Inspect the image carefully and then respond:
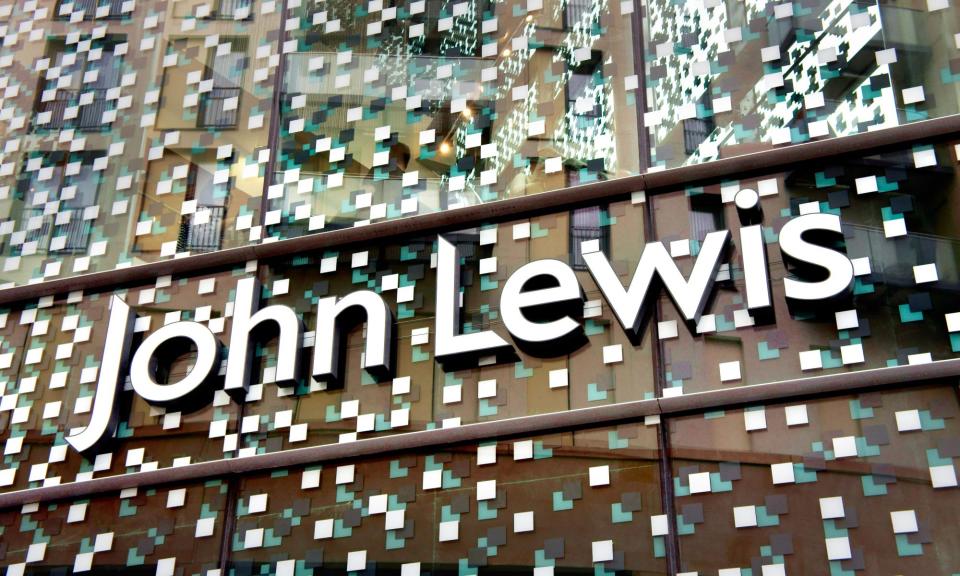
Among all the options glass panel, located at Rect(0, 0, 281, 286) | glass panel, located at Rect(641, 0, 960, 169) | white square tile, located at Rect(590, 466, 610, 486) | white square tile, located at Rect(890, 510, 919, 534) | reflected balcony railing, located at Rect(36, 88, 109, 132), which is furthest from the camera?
reflected balcony railing, located at Rect(36, 88, 109, 132)

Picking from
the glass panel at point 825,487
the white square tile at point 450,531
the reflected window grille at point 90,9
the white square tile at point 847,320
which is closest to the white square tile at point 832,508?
the glass panel at point 825,487

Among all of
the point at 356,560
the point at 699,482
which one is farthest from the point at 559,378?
the point at 356,560

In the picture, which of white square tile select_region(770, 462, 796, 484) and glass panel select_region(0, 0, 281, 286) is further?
glass panel select_region(0, 0, 281, 286)

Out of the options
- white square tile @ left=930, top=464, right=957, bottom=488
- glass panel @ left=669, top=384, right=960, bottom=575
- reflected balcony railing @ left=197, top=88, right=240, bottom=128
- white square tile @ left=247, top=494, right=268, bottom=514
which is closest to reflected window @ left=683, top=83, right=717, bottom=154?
glass panel @ left=669, top=384, right=960, bottom=575

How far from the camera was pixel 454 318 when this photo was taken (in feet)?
22.6

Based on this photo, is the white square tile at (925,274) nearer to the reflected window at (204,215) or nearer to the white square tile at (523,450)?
the white square tile at (523,450)

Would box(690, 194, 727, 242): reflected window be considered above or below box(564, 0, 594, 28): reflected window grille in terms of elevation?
below

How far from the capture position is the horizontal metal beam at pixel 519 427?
6047 mm

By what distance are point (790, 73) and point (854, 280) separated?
1454 millimetres

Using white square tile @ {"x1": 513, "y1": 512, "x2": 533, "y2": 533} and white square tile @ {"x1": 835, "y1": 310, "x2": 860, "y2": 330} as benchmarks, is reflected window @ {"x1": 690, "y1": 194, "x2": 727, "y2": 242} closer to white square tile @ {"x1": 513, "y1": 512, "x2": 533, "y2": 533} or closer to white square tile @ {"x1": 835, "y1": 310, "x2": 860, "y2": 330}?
white square tile @ {"x1": 835, "y1": 310, "x2": 860, "y2": 330}

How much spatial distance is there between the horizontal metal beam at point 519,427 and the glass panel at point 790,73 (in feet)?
4.86

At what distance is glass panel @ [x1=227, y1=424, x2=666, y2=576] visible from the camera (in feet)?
20.2

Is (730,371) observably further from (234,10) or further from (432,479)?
(234,10)

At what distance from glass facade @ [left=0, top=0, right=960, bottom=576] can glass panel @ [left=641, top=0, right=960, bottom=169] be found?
2 cm
